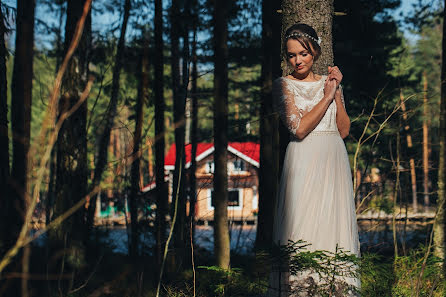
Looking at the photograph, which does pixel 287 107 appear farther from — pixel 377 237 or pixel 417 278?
pixel 377 237

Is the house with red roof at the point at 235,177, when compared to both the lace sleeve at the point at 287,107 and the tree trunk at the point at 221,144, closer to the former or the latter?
the tree trunk at the point at 221,144

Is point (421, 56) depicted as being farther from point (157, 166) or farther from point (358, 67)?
point (157, 166)

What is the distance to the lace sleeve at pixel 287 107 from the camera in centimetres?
336

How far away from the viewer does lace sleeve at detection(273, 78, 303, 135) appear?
3359mm

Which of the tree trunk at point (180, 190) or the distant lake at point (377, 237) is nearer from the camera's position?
the tree trunk at point (180, 190)

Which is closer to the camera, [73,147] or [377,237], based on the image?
[73,147]

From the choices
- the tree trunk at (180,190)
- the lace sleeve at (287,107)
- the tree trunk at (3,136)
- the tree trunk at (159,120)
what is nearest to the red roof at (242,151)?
the tree trunk at (180,190)

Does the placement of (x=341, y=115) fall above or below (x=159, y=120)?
below

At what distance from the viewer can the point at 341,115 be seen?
3.48 meters

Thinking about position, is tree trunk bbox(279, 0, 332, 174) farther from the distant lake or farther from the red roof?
the distant lake

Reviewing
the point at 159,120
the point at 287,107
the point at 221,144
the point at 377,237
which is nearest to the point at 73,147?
the point at 159,120

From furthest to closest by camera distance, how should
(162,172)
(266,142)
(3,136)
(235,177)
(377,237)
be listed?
1. (377,237)
2. (266,142)
3. (235,177)
4. (162,172)
5. (3,136)

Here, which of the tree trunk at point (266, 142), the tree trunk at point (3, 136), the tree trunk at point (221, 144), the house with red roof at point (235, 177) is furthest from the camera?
the tree trunk at point (266, 142)

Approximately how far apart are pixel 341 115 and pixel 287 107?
0.43 meters
